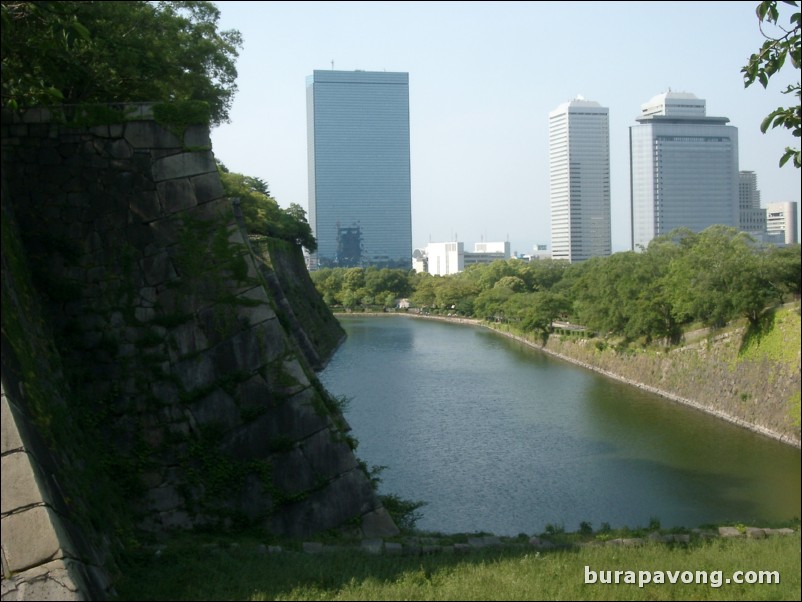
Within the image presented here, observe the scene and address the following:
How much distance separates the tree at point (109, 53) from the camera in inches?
211

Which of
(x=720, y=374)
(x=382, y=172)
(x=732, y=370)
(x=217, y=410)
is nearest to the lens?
(x=217, y=410)

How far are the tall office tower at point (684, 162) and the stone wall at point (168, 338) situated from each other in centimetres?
1801

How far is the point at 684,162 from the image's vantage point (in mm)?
26234

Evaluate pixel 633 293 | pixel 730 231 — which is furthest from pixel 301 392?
pixel 633 293

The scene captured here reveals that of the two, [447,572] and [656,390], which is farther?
[656,390]

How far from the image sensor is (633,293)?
23.1 metres

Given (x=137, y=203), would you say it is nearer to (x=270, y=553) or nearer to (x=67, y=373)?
(x=67, y=373)

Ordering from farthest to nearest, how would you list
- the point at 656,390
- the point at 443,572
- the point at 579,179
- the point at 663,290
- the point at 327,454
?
1. the point at 579,179
2. the point at 663,290
3. the point at 656,390
4. the point at 327,454
5. the point at 443,572

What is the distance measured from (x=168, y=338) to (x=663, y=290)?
1879 cm

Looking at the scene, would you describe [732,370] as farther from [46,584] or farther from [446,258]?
[446,258]

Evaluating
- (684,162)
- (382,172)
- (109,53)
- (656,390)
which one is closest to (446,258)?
(382,172)

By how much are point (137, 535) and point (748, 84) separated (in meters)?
4.74

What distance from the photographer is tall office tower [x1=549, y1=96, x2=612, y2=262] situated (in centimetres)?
9188

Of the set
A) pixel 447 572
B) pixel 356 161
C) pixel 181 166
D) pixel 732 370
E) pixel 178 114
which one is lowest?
pixel 732 370
